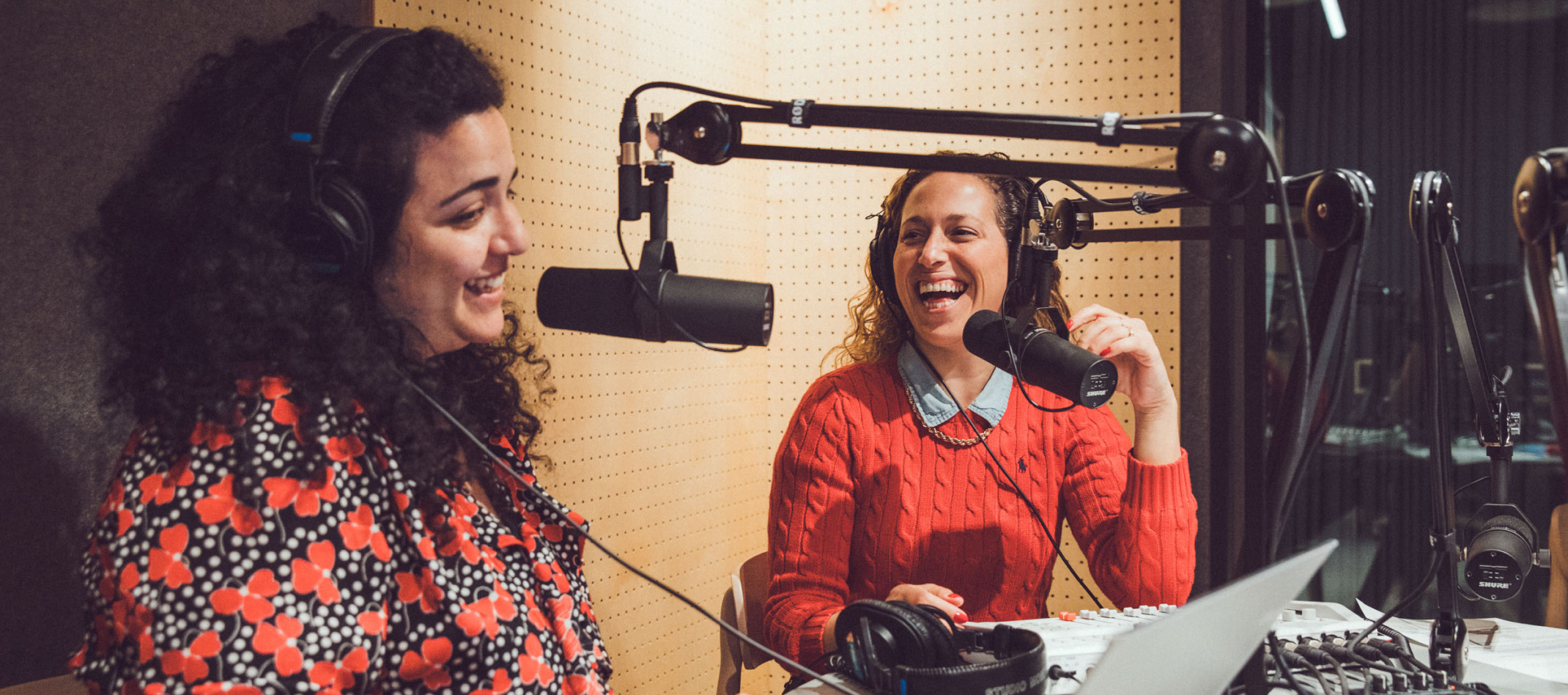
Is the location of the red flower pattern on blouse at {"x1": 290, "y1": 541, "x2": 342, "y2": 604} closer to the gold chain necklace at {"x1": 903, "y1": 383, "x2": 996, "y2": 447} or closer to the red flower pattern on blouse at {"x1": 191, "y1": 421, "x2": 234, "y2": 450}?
the red flower pattern on blouse at {"x1": 191, "y1": 421, "x2": 234, "y2": 450}

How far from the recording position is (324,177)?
997mm

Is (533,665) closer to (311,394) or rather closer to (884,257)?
(311,394)

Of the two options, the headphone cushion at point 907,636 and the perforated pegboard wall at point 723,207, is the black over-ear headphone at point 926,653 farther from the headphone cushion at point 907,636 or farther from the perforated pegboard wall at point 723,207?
the perforated pegboard wall at point 723,207

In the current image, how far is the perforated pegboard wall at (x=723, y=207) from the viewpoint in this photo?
2107mm

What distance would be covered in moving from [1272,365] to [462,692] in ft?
7.79

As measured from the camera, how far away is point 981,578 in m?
1.74

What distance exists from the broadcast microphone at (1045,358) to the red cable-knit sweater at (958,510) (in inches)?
22.6

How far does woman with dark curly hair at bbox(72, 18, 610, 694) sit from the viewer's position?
854 mm

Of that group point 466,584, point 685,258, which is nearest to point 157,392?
point 466,584

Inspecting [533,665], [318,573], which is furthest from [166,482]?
[533,665]

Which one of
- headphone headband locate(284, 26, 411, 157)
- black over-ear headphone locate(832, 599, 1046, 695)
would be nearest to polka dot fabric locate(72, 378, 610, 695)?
headphone headband locate(284, 26, 411, 157)

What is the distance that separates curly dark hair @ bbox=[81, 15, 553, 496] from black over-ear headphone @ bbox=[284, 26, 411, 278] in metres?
0.02

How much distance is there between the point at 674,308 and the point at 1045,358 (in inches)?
17.0

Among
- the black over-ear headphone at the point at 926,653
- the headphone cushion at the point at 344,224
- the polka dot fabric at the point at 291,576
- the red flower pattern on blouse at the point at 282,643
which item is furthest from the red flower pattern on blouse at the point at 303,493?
the black over-ear headphone at the point at 926,653
